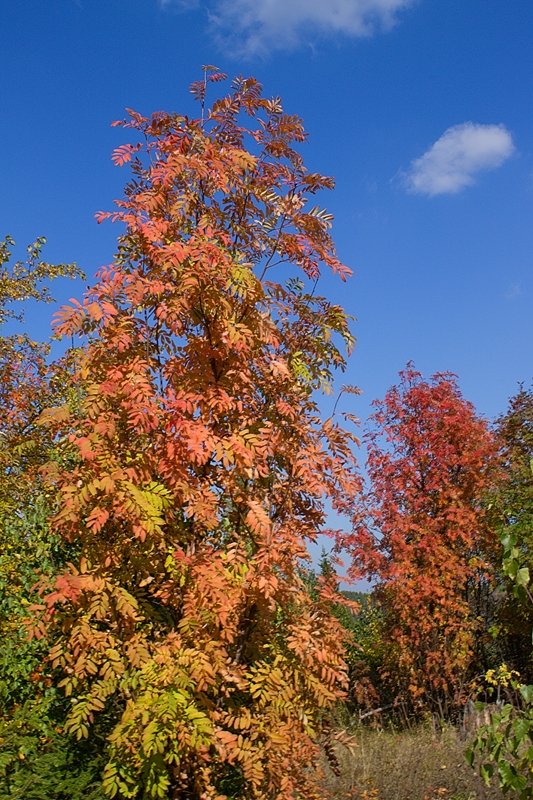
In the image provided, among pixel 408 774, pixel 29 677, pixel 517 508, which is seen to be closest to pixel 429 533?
pixel 517 508

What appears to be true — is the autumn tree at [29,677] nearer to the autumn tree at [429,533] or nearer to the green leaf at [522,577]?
the green leaf at [522,577]

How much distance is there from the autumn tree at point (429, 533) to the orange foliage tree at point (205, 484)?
6074mm

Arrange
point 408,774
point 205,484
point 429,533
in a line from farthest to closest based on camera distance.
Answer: point 429,533
point 408,774
point 205,484

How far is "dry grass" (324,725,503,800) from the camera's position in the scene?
270 inches

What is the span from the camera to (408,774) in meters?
7.46

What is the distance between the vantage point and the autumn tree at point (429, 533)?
10.5 meters

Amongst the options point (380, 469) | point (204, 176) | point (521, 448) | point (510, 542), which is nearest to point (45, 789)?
point (510, 542)

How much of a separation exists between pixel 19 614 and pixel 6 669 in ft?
1.62

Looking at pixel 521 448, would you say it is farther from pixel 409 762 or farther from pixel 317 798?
pixel 317 798

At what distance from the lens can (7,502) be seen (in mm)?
8492

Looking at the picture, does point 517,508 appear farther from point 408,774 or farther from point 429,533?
point 408,774

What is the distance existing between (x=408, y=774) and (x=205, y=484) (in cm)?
507

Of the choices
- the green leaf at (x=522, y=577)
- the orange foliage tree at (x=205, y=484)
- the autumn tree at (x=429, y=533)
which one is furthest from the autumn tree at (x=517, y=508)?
the green leaf at (x=522, y=577)

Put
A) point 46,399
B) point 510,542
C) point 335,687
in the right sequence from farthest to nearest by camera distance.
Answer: point 46,399, point 335,687, point 510,542
